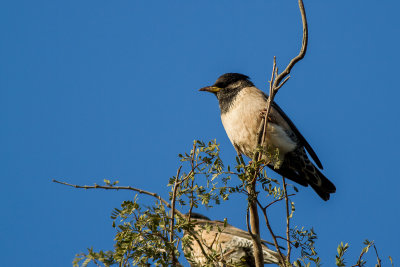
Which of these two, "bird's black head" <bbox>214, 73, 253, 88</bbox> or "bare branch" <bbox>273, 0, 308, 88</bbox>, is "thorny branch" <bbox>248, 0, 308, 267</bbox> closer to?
"bare branch" <bbox>273, 0, 308, 88</bbox>

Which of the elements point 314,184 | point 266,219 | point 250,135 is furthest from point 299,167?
point 266,219

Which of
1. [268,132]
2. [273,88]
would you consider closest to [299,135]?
[268,132]

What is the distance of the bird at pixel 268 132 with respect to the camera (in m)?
5.01

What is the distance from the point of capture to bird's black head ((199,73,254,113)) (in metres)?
5.46

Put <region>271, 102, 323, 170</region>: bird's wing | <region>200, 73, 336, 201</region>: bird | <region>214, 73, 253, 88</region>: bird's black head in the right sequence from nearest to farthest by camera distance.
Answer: <region>200, 73, 336, 201</region>: bird
<region>271, 102, 323, 170</region>: bird's wing
<region>214, 73, 253, 88</region>: bird's black head

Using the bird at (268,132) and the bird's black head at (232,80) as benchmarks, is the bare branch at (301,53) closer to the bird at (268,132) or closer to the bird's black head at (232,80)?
the bird at (268,132)

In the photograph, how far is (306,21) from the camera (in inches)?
121

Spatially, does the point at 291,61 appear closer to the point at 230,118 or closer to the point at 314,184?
the point at 230,118

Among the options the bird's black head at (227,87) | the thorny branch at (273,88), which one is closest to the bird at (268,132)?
the bird's black head at (227,87)

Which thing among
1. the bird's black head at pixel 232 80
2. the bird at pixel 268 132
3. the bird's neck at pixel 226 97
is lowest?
the bird at pixel 268 132

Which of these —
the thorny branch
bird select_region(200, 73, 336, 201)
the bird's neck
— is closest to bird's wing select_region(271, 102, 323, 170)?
bird select_region(200, 73, 336, 201)

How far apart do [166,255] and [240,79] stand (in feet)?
9.67

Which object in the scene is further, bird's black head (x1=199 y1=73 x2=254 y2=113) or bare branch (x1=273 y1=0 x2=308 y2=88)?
bird's black head (x1=199 y1=73 x2=254 y2=113)

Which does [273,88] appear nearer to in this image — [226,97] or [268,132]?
[268,132]
